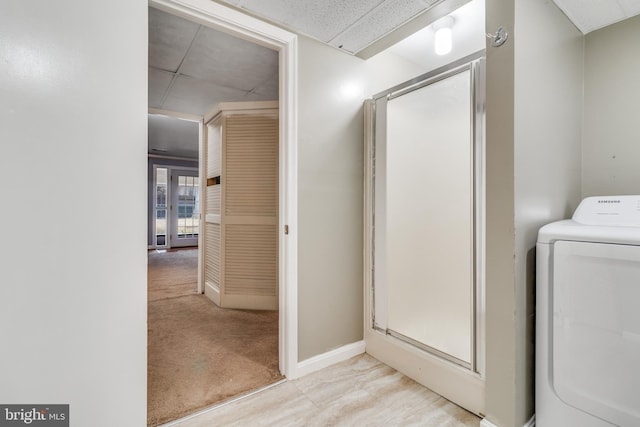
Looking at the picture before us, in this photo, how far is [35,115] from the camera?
824mm

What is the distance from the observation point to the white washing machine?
1060 mm

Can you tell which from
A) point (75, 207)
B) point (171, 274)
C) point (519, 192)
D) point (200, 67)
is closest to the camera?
point (75, 207)

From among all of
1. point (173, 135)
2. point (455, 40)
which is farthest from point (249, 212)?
point (173, 135)

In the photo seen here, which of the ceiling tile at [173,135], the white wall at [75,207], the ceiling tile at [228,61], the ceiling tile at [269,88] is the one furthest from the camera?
the ceiling tile at [173,135]

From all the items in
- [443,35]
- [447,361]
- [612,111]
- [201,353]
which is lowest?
[201,353]

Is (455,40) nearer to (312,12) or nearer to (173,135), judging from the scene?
(312,12)

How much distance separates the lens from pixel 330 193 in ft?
6.51

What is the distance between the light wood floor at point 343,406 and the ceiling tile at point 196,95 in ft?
9.85

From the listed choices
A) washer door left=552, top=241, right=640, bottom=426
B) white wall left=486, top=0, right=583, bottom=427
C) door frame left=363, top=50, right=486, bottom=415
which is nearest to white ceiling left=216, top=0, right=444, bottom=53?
door frame left=363, top=50, right=486, bottom=415

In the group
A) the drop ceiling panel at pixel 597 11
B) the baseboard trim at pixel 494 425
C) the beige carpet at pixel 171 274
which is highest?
the drop ceiling panel at pixel 597 11

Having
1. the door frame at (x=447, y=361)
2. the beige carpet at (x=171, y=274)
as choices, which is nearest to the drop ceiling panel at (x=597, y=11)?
the door frame at (x=447, y=361)

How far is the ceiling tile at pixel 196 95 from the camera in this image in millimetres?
3079

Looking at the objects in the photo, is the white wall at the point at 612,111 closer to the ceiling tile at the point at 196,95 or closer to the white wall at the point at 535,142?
the white wall at the point at 535,142

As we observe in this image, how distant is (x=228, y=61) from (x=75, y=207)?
2175mm
